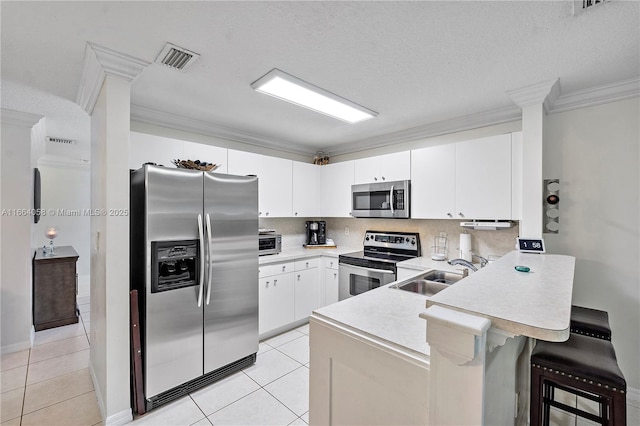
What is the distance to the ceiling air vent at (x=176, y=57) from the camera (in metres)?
1.78

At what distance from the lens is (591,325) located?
6.21ft

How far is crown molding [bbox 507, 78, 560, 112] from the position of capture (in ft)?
7.28

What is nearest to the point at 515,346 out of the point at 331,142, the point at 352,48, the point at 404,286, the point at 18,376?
the point at 404,286

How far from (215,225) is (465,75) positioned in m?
2.30

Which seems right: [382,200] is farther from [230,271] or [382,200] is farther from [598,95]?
[598,95]

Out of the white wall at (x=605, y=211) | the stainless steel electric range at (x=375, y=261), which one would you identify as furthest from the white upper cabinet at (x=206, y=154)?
the white wall at (x=605, y=211)

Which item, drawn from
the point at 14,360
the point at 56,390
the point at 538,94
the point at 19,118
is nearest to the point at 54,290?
the point at 14,360

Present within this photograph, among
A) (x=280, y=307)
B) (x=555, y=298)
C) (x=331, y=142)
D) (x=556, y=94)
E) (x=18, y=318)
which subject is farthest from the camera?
(x=331, y=142)

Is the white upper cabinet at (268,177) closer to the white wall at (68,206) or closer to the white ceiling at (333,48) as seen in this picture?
the white ceiling at (333,48)

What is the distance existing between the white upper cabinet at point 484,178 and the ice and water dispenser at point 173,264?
2.58 m

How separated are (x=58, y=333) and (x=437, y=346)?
15.3ft

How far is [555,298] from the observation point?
1.06m

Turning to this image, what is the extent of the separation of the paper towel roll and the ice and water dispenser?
260 cm

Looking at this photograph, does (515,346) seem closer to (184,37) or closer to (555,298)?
(555,298)
